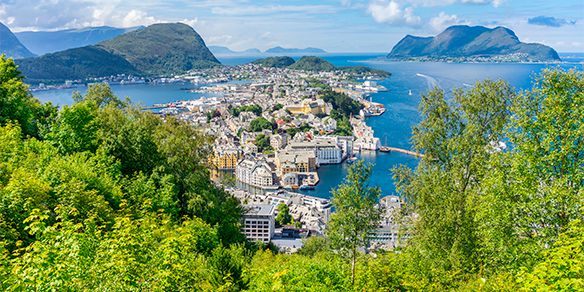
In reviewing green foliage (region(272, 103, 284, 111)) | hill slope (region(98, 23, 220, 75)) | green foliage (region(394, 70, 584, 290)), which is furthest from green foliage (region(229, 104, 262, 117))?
hill slope (region(98, 23, 220, 75))

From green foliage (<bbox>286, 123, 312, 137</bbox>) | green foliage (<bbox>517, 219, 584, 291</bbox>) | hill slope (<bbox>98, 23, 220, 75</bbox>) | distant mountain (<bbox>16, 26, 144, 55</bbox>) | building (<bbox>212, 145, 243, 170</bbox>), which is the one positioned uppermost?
distant mountain (<bbox>16, 26, 144, 55</bbox>)

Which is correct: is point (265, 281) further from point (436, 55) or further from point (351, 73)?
point (436, 55)

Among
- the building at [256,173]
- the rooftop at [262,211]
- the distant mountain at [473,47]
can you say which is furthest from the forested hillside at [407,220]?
the distant mountain at [473,47]

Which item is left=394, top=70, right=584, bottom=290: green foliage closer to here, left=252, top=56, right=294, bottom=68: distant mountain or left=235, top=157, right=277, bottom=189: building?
left=235, top=157, right=277, bottom=189: building

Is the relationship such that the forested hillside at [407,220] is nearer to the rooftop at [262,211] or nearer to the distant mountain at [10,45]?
the rooftop at [262,211]

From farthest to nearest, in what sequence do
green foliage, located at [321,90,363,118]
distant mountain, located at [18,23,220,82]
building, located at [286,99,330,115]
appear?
distant mountain, located at [18,23,220,82] < green foliage, located at [321,90,363,118] < building, located at [286,99,330,115]

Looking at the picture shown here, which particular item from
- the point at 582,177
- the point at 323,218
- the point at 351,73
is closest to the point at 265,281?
the point at 582,177

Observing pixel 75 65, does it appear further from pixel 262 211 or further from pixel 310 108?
pixel 262 211
